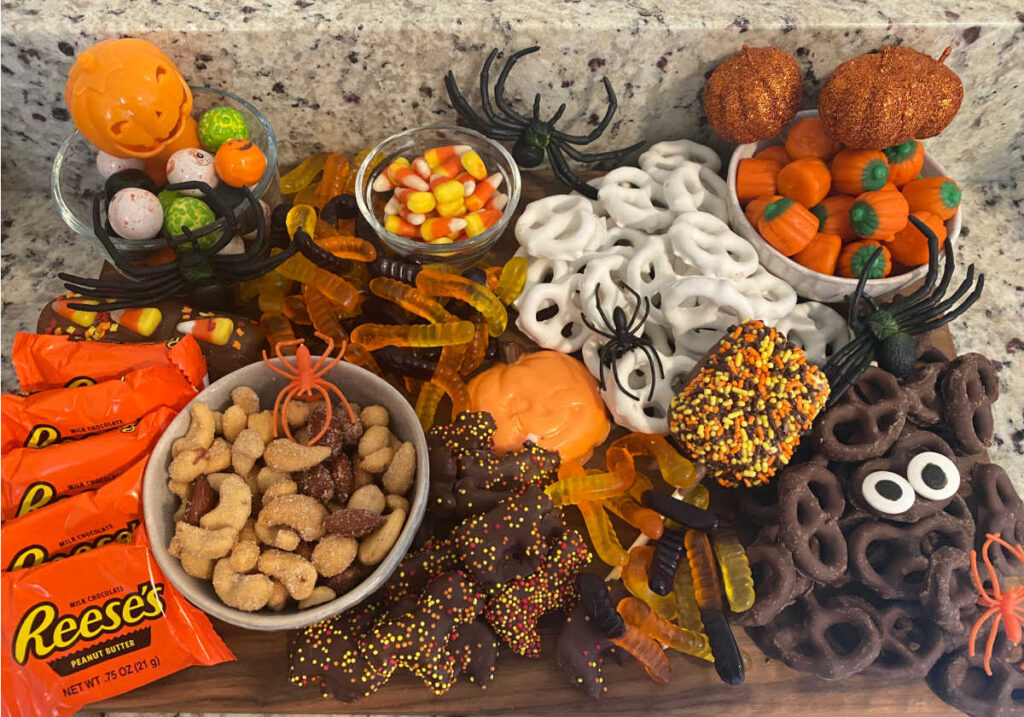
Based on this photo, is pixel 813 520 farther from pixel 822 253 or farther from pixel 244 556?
pixel 244 556

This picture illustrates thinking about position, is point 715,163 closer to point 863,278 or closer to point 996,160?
point 863,278

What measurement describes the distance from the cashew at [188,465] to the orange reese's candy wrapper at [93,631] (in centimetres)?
9

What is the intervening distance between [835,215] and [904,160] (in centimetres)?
12

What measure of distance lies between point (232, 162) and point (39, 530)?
494 mm

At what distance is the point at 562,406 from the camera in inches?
36.5

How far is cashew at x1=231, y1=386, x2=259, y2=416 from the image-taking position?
84 cm

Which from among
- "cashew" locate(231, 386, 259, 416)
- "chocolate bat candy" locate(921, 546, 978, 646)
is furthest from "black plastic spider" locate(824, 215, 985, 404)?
"cashew" locate(231, 386, 259, 416)

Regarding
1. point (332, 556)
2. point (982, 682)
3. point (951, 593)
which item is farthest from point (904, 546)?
point (332, 556)

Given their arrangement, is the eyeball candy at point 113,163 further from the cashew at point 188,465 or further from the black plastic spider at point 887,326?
the black plastic spider at point 887,326

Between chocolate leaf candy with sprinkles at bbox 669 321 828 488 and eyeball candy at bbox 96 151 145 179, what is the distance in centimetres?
79

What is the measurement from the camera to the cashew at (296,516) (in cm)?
76

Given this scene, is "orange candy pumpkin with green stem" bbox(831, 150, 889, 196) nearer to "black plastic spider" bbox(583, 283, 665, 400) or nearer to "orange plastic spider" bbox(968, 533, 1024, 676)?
"black plastic spider" bbox(583, 283, 665, 400)

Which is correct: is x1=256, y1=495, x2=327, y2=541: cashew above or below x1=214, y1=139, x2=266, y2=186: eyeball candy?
below

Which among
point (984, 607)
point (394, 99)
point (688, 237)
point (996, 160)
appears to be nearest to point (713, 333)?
point (688, 237)
